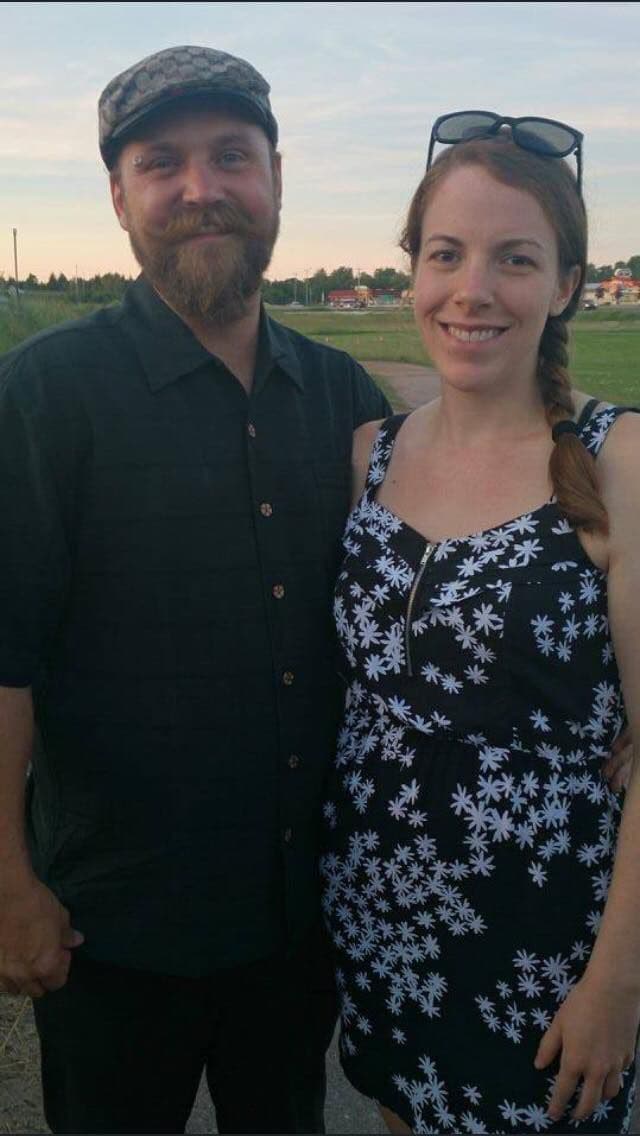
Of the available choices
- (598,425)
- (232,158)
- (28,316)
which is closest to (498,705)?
(598,425)

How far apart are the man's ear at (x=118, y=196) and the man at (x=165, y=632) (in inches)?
0.4

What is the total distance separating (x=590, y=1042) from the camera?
1.79 metres

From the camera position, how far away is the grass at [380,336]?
15.3 m

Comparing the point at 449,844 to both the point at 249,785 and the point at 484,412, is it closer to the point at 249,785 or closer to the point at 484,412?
the point at 249,785

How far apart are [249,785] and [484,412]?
0.92 metres

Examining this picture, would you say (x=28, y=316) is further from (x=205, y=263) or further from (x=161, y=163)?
(x=205, y=263)

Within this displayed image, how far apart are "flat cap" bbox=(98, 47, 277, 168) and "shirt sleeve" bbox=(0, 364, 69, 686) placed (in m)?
0.64

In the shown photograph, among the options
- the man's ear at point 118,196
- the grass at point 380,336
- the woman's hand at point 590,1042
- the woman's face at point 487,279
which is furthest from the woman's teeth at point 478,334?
the grass at point 380,336

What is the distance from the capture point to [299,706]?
6.77ft

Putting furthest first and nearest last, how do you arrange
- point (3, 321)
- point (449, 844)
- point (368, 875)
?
1. point (3, 321)
2. point (368, 875)
3. point (449, 844)

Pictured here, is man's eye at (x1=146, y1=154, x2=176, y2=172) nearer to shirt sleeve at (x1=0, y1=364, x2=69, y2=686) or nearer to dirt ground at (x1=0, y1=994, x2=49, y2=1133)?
shirt sleeve at (x1=0, y1=364, x2=69, y2=686)

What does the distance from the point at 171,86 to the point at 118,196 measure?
0.29 m

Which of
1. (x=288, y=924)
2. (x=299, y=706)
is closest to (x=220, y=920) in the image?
(x=288, y=924)

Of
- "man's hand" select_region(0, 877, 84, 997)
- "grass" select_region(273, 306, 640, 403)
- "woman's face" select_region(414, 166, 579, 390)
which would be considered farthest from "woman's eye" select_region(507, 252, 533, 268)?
"grass" select_region(273, 306, 640, 403)
